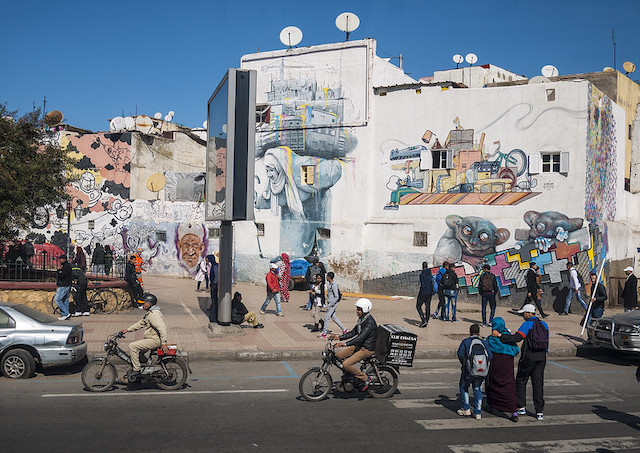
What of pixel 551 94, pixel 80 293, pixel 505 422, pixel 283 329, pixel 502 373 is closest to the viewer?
pixel 505 422

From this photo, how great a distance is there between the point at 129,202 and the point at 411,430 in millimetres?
26548

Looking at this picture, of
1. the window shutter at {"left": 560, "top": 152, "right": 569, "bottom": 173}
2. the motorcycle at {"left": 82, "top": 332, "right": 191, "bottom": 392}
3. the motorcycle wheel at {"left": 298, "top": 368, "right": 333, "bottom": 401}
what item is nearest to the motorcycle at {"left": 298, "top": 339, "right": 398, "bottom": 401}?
the motorcycle wheel at {"left": 298, "top": 368, "right": 333, "bottom": 401}

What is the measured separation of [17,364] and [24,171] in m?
10.1

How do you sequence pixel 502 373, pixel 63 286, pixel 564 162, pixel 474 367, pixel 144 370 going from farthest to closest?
pixel 564 162 → pixel 63 286 → pixel 144 370 → pixel 502 373 → pixel 474 367

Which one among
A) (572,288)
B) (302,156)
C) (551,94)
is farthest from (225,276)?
(551,94)

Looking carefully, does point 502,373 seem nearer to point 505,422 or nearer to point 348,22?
point 505,422

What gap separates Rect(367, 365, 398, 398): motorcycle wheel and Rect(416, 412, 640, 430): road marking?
1.33 meters

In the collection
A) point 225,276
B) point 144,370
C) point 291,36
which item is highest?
point 291,36

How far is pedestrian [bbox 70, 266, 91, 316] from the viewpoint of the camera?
1752 cm

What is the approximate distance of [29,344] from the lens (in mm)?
11273

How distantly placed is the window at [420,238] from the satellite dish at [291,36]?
1010 cm

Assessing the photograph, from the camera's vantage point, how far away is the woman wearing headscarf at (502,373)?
31.6 feet

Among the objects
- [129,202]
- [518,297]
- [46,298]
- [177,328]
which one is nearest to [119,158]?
[129,202]

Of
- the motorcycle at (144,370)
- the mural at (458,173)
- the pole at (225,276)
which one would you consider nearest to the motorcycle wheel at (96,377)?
the motorcycle at (144,370)
